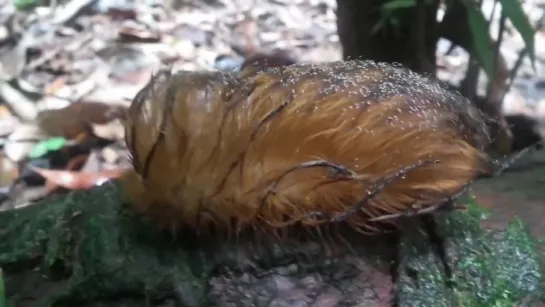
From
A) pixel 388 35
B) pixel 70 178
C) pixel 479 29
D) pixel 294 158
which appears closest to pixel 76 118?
pixel 70 178

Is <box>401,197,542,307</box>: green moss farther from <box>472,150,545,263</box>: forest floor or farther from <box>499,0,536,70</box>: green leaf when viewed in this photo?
<box>499,0,536,70</box>: green leaf

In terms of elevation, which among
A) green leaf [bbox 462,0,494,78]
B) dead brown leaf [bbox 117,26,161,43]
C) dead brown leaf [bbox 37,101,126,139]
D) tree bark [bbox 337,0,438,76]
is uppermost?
green leaf [bbox 462,0,494,78]

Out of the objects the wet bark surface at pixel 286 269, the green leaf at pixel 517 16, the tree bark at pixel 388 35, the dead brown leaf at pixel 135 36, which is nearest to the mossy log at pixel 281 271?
the wet bark surface at pixel 286 269

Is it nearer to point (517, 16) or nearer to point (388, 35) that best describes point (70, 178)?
point (388, 35)

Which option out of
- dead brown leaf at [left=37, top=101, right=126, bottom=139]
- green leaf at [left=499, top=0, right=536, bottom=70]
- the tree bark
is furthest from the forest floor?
dead brown leaf at [left=37, top=101, right=126, bottom=139]

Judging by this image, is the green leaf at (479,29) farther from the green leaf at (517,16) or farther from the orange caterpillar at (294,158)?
the orange caterpillar at (294,158)

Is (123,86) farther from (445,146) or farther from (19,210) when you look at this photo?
(445,146)
